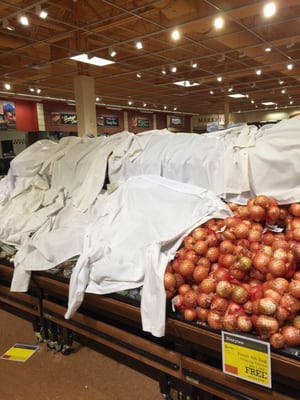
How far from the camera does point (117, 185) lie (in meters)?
2.47

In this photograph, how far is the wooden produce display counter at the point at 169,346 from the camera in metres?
1.29

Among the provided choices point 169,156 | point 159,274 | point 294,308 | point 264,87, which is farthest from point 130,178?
point 264,87

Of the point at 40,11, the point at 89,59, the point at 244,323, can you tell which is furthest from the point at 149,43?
the point at 244,323

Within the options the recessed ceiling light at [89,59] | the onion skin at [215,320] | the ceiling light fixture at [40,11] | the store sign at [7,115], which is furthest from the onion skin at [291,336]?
the store sign at [7,115]

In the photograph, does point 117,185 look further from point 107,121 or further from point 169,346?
point 107,121

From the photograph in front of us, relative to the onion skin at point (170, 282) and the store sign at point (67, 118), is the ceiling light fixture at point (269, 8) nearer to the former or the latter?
the onion skin at point (170, 282)

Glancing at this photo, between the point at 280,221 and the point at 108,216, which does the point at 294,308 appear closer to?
the point at 280,221

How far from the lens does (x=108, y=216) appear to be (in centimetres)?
214

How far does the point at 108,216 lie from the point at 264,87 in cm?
936

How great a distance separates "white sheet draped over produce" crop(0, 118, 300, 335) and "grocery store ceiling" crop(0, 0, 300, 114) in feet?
7.24

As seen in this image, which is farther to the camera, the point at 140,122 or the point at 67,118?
the point at 140,122

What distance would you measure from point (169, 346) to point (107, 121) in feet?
43.4

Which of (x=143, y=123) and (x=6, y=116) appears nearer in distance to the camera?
(x=6, y=116)

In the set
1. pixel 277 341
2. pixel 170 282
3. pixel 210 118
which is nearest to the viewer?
pixel 277 341
